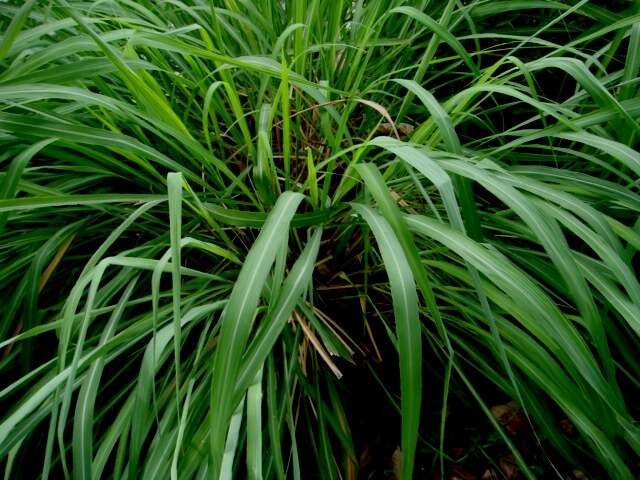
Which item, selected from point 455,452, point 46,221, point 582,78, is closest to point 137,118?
point 46,221

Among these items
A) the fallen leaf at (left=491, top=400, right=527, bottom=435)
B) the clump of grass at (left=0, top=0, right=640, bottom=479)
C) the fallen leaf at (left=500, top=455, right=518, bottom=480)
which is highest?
the clump of grass at (left=0, top=0, right=640, bottom=479)

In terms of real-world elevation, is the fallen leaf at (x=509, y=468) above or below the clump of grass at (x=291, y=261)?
below

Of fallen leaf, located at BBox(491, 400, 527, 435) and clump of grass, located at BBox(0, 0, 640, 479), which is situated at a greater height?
clump of grass, located at BBox(0, 0, 640, 479)

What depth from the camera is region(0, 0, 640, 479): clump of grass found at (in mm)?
511

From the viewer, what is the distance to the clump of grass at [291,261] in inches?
20.1

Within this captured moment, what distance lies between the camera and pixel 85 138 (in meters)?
0.63

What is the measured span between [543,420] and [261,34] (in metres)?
0.76

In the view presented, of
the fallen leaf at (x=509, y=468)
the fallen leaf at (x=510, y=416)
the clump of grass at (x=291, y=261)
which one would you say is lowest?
the fallen leaf at (x=509, y=468)

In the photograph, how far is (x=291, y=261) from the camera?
82cm

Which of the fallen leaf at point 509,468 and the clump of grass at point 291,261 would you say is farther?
the fallen leaf at point 509,468

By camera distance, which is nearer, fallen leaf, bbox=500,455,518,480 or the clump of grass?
the clump of grass

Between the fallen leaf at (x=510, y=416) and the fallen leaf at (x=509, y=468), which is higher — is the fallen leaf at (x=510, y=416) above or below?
above

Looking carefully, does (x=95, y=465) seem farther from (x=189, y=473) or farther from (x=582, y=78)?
(x=582, y=78)

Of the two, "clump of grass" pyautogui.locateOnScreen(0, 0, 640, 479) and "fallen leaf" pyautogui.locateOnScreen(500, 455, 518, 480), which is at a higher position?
"clump of grass" pyautogui.locateOnScreen(0, 0, 640, 479)
